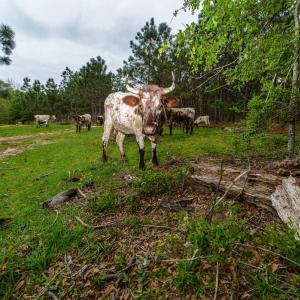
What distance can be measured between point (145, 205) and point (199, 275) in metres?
1.79

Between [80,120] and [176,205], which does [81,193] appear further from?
[80,120]

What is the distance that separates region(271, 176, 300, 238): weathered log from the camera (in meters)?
2.30

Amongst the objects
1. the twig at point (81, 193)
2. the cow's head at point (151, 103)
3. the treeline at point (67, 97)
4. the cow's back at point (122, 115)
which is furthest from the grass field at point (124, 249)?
the treeline at point (67, 97)

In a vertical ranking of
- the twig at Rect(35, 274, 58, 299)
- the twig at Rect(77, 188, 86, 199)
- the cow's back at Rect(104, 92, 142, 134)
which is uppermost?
the cow's back at Rect(104, 92, 142, 134)

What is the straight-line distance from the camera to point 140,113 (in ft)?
19.5

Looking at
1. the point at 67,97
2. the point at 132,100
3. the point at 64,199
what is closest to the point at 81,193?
the point at 64,199

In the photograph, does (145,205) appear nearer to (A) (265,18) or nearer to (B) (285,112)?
(B) (285,112)

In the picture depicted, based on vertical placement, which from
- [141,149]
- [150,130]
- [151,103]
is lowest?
[141,149]

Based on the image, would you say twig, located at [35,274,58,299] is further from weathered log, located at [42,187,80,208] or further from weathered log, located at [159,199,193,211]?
weathered log, located at [42,187,80,208]

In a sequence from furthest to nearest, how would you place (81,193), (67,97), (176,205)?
(67,97) → (81,193) → (176,205)

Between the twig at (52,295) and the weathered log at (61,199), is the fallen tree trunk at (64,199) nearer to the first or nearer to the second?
the weathered log at (61,199)

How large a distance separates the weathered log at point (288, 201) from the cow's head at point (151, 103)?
3.07m

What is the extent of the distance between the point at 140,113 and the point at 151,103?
68 cm

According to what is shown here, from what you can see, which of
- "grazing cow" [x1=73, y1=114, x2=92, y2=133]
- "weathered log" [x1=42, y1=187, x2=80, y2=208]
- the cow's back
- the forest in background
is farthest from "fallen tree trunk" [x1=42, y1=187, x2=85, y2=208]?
"grazing cow" [x1=73, y1=114, x2=92, y2=133]
